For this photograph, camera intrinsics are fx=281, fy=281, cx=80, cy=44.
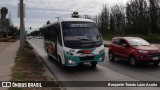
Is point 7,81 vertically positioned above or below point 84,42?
below

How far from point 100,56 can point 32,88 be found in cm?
545

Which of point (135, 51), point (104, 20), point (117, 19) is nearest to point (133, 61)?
point (135, 51)

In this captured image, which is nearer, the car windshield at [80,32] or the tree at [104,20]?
the car windshield at [80,32]

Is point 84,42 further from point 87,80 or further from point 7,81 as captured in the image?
point 7,81

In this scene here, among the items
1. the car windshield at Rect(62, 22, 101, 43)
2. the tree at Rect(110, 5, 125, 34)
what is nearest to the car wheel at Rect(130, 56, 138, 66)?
the car windshield at Rect(62, 22, 101, 43)

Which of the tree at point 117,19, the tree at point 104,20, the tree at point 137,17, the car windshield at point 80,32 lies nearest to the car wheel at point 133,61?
the car windshield at point 80,32

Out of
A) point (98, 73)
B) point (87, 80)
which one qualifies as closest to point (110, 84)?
point (87, 80)

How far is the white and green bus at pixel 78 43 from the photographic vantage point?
13.4 meters

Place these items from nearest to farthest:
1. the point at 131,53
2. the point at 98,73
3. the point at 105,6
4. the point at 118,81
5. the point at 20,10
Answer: the point at 118,81 → the point at 98,73 → the point at 131,53 → the point at 20,10 → the point at 105,6

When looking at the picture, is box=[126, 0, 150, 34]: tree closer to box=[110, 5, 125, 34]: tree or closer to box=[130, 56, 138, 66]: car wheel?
box=[110, 5, 125, 34]: tree

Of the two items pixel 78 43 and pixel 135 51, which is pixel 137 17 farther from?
pixel 78 43

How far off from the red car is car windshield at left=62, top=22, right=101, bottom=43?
208 cm

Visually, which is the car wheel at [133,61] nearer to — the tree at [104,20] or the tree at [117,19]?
the tree at [117,19]

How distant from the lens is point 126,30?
7344cm
